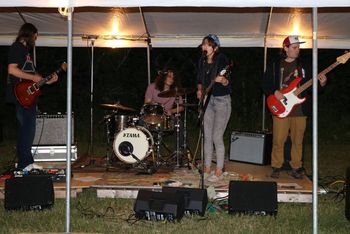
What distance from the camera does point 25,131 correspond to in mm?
7289

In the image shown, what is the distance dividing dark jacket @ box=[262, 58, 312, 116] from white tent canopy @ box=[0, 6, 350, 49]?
102 cm

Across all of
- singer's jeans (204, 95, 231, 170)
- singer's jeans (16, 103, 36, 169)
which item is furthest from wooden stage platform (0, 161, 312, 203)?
singer's jeans (16, 103, 36, 169)

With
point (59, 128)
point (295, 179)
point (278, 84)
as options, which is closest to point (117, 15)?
point (59, 128)

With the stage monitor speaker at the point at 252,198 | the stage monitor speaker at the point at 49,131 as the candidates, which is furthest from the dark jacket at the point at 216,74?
the stage monitor speaker at the point at 49,131

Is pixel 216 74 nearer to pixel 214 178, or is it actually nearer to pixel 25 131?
pixel 214 178

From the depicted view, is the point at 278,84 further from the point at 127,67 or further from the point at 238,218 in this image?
the point at 127,67

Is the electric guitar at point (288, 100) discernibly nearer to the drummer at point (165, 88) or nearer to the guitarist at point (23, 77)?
the drummer at point (165, 88)

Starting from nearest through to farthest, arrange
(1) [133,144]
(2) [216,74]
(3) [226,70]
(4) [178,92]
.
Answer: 1. (3) [226,70]
2. (2) [216,74]
3. (4) [178,92]
4. (1) [133,144]

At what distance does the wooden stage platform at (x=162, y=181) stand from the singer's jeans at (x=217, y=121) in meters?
0.42

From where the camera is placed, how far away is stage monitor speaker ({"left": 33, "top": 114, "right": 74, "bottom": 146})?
8836mm

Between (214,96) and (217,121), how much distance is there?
324 millimetres

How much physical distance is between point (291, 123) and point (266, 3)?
308cm

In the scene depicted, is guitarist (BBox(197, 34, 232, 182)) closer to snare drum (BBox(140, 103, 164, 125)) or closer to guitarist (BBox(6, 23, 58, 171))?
snare drum (BBox(140, 103, 164, 125))

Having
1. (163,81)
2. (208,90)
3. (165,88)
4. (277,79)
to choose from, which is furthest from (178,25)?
(208,90)
